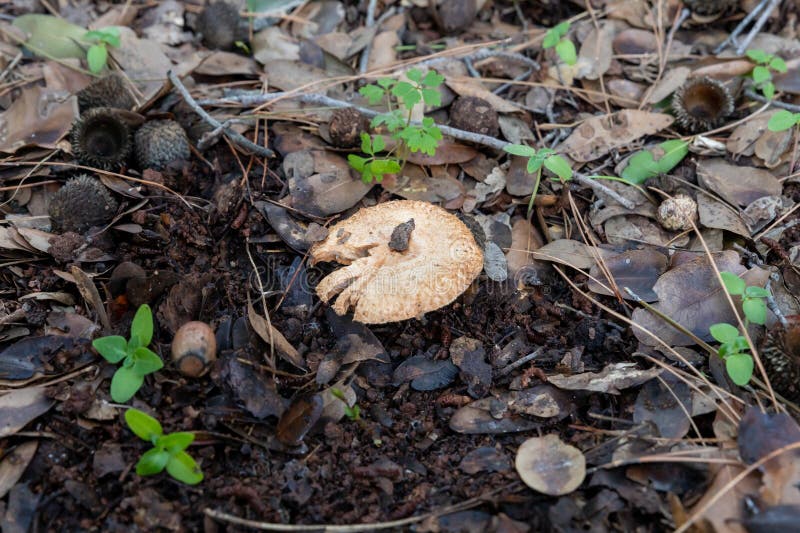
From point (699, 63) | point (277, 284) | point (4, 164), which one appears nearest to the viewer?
point (277, 284)

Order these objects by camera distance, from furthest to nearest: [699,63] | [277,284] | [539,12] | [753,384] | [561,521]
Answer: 1. [539,12]
2. [699,63]
3. [277,284]
4. [753,384]
5. [561,521]

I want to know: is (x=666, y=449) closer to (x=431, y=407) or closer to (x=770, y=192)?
Answer: (x=431, y=407)

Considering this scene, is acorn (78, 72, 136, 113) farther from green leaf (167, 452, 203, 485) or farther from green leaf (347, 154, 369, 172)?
green leaf (167, 452, 203, 485)

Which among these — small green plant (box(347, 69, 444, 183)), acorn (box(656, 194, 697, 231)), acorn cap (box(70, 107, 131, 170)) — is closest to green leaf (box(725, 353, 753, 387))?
acorn (box(656, 194, 697, 231))

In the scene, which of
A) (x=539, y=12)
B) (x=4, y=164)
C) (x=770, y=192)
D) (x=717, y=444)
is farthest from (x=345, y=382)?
(x=539, y=12)

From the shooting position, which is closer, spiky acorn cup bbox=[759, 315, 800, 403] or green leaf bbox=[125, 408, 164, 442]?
green leaf bbox=[125, 408, 164, 442]

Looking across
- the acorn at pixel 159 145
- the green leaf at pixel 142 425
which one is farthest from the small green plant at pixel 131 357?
the acorn at pixel 159 145
